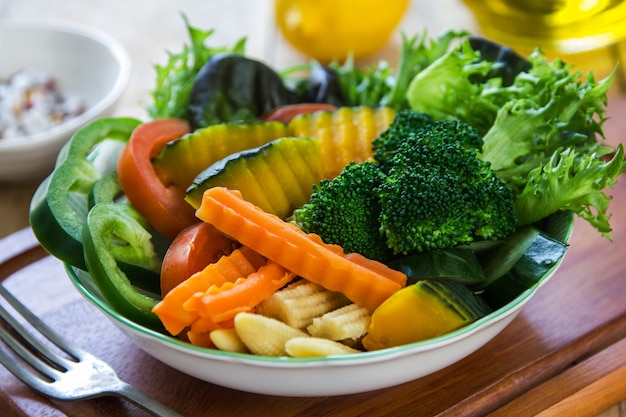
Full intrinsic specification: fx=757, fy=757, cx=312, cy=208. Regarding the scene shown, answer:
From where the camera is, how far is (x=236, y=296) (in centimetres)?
149

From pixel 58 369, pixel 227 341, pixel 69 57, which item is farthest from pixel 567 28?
pixel 58 369

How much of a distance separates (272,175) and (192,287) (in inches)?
15.2

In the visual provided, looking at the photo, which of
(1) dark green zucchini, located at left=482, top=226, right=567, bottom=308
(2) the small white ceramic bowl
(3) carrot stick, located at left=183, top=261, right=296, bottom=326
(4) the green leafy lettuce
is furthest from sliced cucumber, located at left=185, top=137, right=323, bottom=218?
(2) the small white ceramic bowl

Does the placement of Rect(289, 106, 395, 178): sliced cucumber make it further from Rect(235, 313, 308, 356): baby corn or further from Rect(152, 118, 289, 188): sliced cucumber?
Rect(235, 313, 308, 356): baby corn

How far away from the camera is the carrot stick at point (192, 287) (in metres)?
1.49

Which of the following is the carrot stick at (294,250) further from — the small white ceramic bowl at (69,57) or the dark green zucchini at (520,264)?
the small white ceramic bowl at (69,57)

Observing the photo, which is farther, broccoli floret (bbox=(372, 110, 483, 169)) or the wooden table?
broccoli floret (bbox=(372, 110, 483, 169))

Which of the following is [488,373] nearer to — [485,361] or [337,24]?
[485,361]

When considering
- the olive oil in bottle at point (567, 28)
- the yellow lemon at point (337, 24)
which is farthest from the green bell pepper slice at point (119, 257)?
the olive oil in bottle at point (567, 28)

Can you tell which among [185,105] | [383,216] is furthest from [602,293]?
[185,105]

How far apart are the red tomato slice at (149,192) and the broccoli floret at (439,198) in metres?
0.51

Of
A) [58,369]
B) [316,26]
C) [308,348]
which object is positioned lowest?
[58,369]

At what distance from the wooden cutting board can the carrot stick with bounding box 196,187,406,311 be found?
0.28 metres

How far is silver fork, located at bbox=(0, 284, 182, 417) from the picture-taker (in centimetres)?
164
